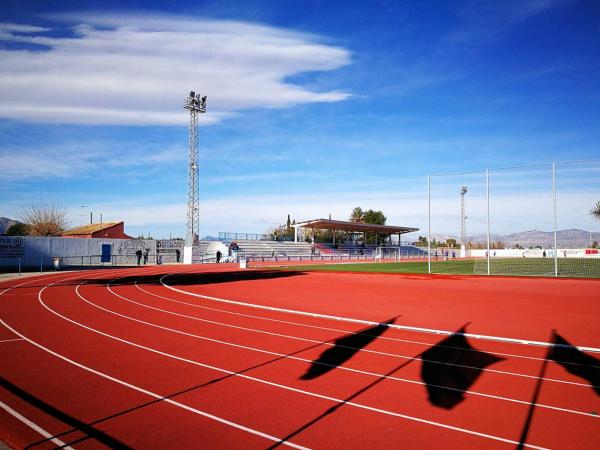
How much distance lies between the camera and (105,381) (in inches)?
287

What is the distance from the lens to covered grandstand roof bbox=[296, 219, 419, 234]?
61.2m

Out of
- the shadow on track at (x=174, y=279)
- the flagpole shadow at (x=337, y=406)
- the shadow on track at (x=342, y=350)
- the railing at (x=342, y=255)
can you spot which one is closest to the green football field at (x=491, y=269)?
the shadow on track at (x=174, y=279)

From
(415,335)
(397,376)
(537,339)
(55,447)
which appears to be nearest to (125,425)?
(55,447)

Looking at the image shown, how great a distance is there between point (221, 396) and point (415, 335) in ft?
19.9

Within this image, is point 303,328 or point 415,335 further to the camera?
point 303,328

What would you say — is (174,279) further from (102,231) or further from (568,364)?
(102,231)

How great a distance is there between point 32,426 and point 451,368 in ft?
21.8

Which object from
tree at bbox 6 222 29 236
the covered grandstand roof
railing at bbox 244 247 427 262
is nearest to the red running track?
railing at bbox 244 247 427 262

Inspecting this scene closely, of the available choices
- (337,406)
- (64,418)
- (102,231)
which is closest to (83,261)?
(102,231)

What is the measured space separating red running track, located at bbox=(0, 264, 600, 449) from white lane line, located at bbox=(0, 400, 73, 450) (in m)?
0.03

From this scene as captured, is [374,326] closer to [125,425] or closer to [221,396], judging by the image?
[221,396]

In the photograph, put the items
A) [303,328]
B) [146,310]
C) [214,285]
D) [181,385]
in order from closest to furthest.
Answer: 1. [181,385]
2. [303,328]
3. [146,310]
4. [214,285]

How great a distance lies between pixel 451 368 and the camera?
26.5ft

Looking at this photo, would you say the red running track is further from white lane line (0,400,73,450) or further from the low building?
the low building
